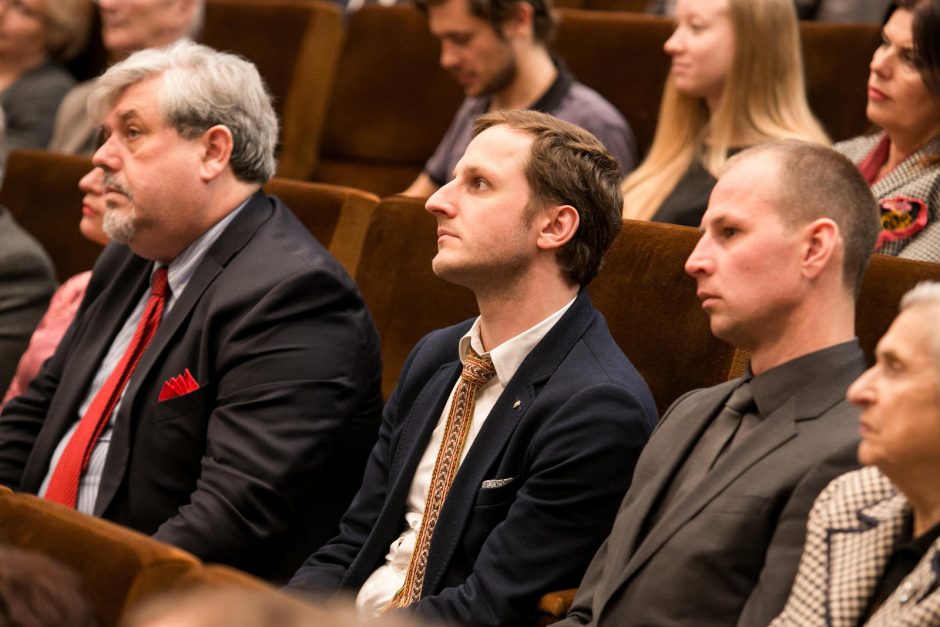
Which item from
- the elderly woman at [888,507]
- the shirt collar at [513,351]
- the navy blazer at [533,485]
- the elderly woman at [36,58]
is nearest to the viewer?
the elderly woman at [888,507]

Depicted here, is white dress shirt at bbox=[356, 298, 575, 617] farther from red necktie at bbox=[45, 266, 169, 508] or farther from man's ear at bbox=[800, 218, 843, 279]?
red necktie at bbox=[45, 266, 169, 508]

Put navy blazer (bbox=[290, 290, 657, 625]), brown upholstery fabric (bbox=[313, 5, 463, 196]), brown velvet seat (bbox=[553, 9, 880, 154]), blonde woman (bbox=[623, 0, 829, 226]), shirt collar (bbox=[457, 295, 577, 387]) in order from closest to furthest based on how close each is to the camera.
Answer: navy blazer (bbox=[290, 290, 657, 625])
shirt collar (bbox=[457, 295, 577, 387])
blonde woman (bbox=[623, 0, 829, 226])
brown velvet seat (bbox=[553, 9, 880, 154])
brown upholstery fabric (bbox=[313, 5, 463, 196])

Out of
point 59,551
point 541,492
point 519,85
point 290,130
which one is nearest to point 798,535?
point 541,492

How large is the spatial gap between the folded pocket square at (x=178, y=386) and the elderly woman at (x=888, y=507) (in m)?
0.80

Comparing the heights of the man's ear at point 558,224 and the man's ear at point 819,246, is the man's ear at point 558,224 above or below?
below

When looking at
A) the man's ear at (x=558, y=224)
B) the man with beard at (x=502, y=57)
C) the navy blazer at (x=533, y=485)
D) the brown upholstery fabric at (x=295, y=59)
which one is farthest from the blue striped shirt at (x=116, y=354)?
the brown upholstery fabric at (x=295, y=59)

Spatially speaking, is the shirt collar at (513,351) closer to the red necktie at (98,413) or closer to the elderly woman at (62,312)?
the red necktie at (98,413)

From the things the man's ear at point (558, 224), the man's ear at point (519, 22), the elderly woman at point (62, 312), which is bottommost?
the elderly woman at point (62, 312)

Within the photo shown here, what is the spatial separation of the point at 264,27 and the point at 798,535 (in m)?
1.88

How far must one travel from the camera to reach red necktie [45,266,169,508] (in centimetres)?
162

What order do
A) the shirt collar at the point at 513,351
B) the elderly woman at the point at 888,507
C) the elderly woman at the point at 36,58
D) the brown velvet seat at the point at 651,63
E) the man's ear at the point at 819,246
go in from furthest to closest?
1. the elderly woman at the point at 36,58
2. the brown velvet seat at the point at 651,63
3. the shirt collar at the point at 513,351
4. the man's ear at the point at 819,246
5. the elderly woman at the point at 888,507

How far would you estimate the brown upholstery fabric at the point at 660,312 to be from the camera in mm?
1441

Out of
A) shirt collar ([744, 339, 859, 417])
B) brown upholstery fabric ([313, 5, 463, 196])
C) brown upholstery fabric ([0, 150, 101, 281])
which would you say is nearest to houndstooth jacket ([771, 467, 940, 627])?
shirt collar ([744, 339, 859, 417])

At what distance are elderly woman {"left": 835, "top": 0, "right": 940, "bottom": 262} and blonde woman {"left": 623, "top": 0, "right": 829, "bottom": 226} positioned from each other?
265mm
